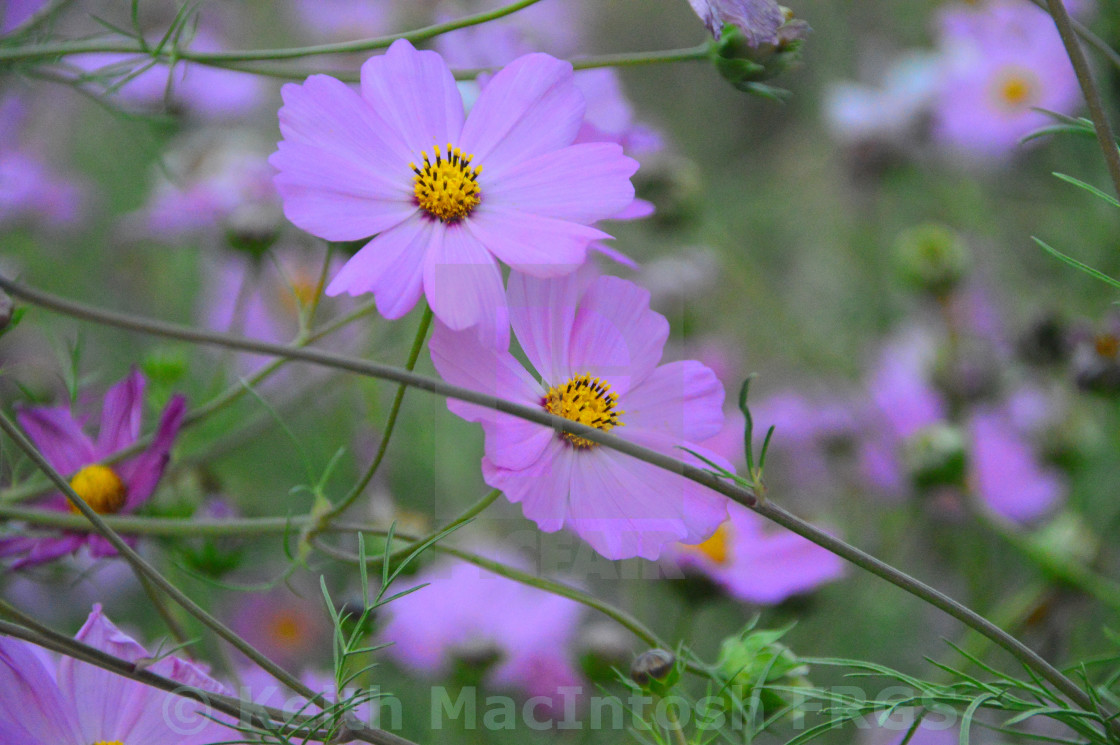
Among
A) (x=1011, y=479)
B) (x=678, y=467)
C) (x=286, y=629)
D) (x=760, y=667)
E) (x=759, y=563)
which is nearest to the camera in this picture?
(x=678, y=467)

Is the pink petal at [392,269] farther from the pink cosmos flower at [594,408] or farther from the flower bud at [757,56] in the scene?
the flower bud at [757,56]

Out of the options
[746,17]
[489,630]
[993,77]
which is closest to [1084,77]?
[746,17]

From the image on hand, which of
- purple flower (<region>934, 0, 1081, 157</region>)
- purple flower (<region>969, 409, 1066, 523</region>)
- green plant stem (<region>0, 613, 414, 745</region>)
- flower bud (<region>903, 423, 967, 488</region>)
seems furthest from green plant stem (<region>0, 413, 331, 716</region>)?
purple flower (<region>934, 0, 1081, 157</region>)

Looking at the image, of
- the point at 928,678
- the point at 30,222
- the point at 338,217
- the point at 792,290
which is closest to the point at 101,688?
the point at 338,217

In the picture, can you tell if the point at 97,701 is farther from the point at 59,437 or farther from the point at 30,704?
the point at 59,437

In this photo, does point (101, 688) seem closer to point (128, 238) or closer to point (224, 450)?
point (224, 450)

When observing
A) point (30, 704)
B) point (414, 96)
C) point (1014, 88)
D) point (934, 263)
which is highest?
point (1014, 88)
